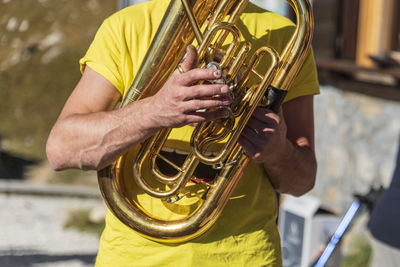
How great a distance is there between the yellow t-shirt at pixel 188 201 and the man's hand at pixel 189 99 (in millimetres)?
211

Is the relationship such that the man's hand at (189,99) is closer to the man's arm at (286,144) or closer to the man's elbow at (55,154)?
the man's arm at (286,144)

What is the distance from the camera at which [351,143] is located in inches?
199

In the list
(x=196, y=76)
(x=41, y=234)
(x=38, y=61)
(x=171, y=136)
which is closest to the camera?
(x=196, y=76)

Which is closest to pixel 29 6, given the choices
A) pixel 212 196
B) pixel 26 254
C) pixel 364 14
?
pixel 26 254

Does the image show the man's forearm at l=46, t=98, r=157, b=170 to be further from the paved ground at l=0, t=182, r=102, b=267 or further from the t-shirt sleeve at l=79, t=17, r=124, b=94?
the paved ground at l=0, t=182, r=102, b=267

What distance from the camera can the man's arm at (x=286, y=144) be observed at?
4.79 ft

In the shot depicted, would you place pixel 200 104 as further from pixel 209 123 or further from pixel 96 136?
pixel 96 136

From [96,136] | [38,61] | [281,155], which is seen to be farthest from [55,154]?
[38,61]

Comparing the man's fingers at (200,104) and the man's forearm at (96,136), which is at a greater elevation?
the man's fingers at (200,104)

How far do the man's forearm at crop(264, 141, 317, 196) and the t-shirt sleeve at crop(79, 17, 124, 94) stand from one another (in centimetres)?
45

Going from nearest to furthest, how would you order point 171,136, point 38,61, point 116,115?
point 116,115
point 171,136
point 38,61

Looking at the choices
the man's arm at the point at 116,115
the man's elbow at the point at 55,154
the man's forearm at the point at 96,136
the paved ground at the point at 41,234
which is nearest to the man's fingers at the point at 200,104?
the man's arm at the point at 116,115

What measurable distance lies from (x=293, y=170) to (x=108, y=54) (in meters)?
0.58

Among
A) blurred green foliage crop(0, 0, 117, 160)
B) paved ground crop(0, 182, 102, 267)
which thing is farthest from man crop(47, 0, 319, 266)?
blurred green foliage crop(0, 0, 117, 160)
